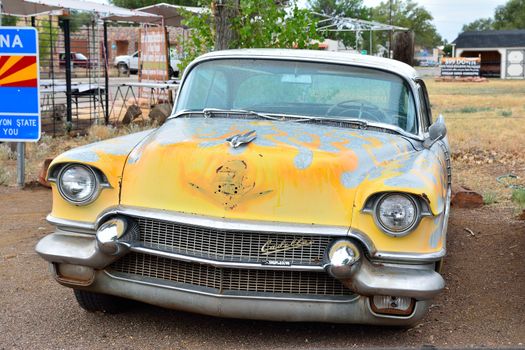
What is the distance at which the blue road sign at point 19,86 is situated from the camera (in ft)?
24.6

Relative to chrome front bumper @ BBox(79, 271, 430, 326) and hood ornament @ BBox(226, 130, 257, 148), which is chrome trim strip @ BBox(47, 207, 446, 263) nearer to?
chrome front bumper @ BBox(79, 271, 430, 326)

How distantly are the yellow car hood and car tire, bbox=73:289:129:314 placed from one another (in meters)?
0.67

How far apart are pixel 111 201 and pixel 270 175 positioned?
87 cm

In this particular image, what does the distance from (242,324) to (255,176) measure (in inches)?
37.1

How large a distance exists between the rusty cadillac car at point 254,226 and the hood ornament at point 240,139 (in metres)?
0.01

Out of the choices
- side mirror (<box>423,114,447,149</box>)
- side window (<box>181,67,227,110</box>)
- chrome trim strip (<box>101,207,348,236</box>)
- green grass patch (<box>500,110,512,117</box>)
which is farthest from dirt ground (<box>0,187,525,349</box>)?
green grass patch (<box>500,110,512,117</box>)

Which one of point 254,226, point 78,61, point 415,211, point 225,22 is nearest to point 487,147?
point 225,22

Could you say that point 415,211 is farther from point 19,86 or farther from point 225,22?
point 19,86

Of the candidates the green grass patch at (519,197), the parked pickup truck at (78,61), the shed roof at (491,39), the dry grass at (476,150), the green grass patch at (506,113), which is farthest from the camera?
the shed roof at (491,39)

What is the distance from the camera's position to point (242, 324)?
13.7 ft

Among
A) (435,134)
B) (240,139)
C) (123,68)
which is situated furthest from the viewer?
(123,68)

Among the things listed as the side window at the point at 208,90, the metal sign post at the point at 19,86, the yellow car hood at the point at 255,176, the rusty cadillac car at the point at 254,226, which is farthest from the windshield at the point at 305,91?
the metal sign post at the point at 19,86

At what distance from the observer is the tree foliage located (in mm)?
8266

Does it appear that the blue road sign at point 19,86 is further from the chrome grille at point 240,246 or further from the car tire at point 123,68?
A: the car tire at point 123,68
